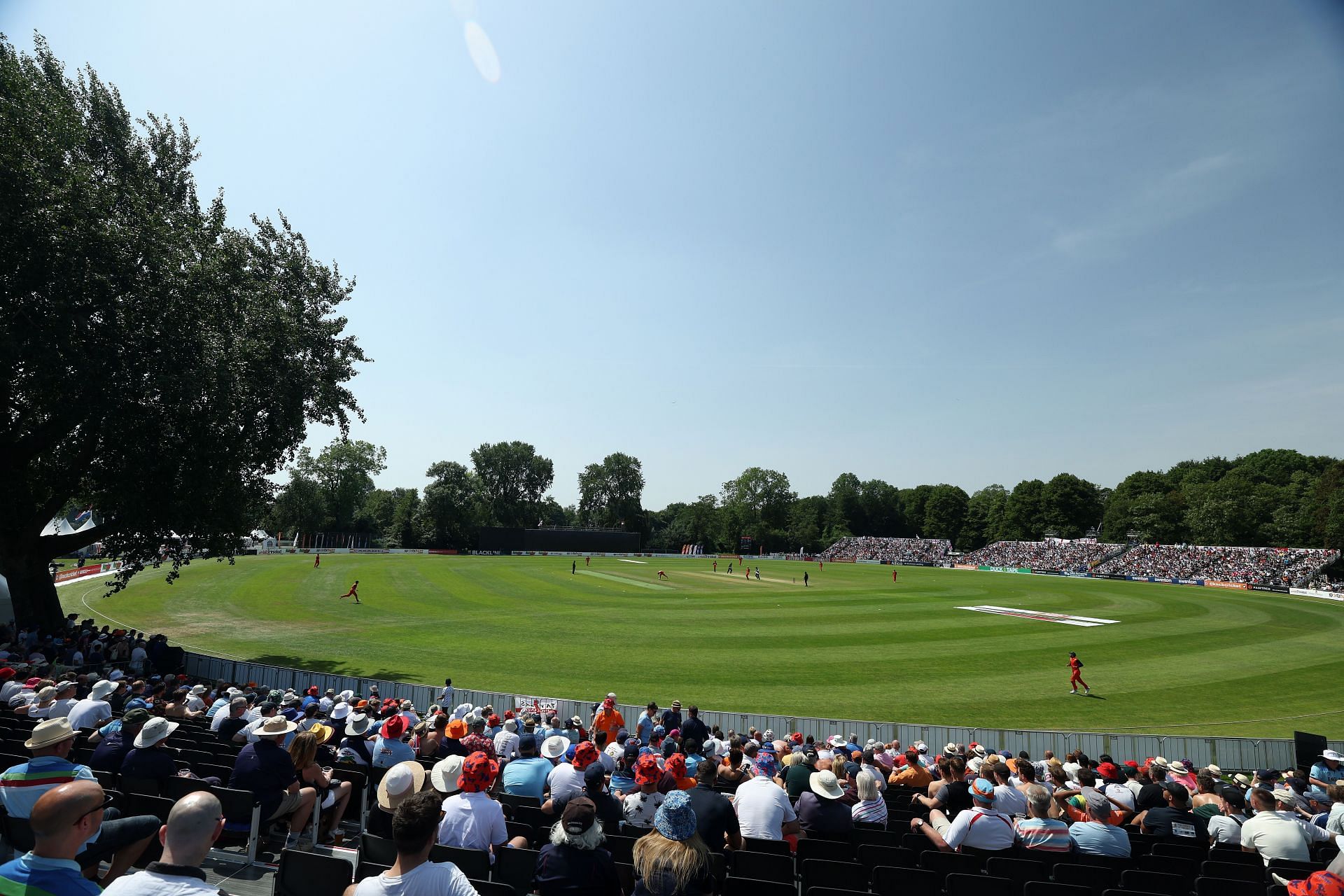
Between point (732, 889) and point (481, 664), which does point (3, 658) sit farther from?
point (732, 889)

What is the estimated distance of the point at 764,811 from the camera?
6.71m

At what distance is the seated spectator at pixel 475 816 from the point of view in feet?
18.8

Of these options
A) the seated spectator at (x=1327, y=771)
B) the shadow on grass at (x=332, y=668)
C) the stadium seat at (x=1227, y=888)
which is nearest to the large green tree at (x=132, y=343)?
the shadow on grass at (x=332, y=668)

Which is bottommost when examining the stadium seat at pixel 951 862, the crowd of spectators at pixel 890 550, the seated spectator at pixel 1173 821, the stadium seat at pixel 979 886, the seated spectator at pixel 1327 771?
the crowd of spectators at pixel 890 550

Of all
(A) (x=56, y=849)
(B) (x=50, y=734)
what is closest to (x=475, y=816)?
(A) (x=56, y=849)

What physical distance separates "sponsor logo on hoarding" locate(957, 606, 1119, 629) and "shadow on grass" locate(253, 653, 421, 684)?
106 ft

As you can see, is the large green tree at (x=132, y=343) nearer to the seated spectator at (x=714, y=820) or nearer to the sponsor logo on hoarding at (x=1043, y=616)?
the seated spectator at (x=714, y=820)

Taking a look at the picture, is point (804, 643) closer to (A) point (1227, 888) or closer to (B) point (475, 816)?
(A) point (1227, 888)

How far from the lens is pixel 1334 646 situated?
30.2 m

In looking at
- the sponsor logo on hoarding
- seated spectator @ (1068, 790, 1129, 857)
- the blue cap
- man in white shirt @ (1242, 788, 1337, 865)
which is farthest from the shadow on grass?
the sponsor logo on hoarding

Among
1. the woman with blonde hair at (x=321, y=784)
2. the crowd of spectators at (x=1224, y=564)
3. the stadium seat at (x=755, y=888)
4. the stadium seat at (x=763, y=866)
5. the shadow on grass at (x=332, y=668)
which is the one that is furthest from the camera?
the crowd of spectators at (x=1224, y=564)

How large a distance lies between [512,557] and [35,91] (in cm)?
6770

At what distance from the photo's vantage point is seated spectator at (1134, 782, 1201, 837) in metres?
8.42

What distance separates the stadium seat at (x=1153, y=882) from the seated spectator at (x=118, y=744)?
1092cm
